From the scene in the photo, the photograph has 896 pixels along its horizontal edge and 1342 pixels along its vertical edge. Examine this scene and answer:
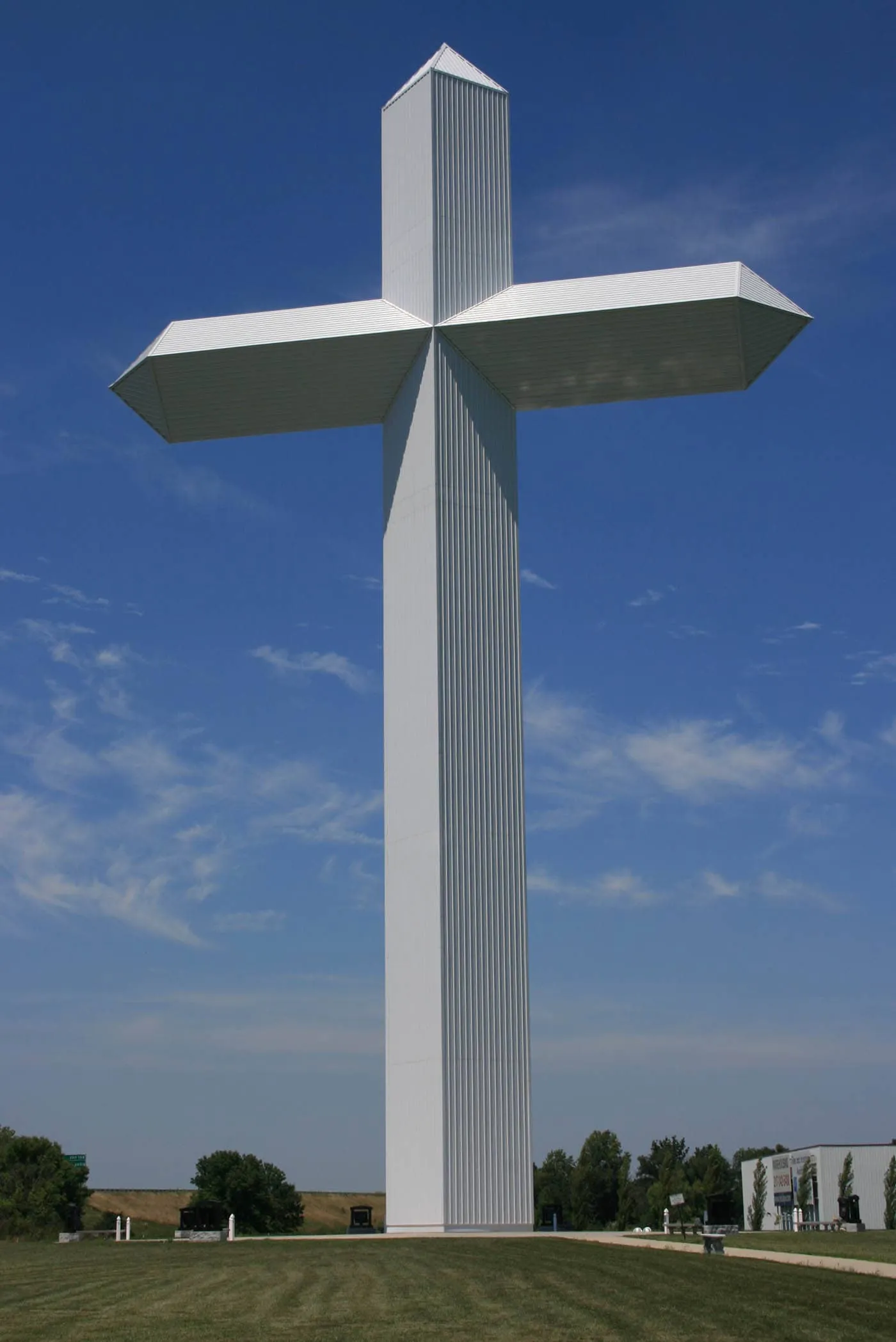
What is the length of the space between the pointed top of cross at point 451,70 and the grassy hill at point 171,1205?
55.9 m

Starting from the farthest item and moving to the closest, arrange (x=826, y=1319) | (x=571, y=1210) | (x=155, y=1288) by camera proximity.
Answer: (x=571, y=1210) → (x=155, y=1288) → (x=826, y=1319)

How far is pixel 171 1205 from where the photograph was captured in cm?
8312

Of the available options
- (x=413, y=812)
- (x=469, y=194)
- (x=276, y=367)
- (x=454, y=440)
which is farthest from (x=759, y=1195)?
(x=469, y=194)

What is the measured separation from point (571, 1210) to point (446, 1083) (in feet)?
141

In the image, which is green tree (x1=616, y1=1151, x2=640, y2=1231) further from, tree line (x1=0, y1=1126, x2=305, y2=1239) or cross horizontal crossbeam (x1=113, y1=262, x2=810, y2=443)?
cross horizontal crossbeam (x1=113, y1=262, x2=810, y2=443)

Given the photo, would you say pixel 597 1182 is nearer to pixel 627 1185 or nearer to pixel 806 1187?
pixel 627 1185

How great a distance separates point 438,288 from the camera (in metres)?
27.8

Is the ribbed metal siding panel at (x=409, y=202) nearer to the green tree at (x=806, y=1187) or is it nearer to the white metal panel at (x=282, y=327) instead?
the white metal panel at (x=282, y=327)

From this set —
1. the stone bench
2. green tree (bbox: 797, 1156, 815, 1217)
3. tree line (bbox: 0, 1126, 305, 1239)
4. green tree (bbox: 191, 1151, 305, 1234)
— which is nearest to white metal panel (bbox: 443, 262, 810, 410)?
the stone bench

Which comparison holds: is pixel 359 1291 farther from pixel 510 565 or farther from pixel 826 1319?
pixel 510 565

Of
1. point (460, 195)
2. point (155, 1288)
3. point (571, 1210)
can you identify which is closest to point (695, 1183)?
point (571, 1210)

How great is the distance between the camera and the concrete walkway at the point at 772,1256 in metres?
15.1

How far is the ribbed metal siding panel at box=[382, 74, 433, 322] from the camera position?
28.2m

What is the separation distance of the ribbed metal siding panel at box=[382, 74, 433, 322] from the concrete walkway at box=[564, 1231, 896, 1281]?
52.8 feet
